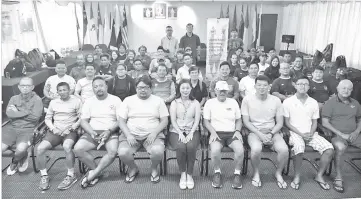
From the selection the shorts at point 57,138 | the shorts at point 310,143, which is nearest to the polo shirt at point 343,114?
the shorts at point 310,143

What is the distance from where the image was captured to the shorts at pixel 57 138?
9.23ft

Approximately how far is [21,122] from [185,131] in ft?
5.35

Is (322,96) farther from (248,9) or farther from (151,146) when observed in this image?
(248,9)

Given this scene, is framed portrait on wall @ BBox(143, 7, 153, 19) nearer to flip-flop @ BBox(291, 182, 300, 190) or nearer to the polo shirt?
the polo shirt

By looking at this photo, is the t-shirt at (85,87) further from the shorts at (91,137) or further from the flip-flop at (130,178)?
the flip-flop at (130,178)

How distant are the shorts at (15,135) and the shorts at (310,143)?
2494mm

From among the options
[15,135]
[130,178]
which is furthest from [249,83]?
[15,135]

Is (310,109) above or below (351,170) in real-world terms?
above

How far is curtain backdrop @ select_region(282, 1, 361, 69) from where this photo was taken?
4785 millimetres

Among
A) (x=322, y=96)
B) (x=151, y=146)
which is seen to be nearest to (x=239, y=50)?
(x=322, y=96)

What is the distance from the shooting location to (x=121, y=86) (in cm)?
364

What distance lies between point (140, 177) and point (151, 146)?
1.29 feet

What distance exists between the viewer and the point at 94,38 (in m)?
8.58

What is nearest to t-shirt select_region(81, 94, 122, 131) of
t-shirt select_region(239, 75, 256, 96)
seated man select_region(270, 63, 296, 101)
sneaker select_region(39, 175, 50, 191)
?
sneaker select_region(39, 175, 50, 191)
